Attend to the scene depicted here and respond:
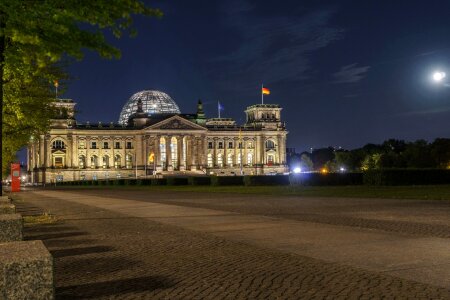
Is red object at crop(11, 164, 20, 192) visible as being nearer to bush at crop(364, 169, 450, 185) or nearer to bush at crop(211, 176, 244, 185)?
bush at crop(211, 176, 244, 185)

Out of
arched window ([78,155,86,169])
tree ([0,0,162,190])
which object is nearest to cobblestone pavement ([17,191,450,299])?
tree ([0,0,162,190])

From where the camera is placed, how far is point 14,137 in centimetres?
3378

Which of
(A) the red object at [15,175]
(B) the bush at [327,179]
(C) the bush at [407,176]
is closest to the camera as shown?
(C) the bush at [407,176]

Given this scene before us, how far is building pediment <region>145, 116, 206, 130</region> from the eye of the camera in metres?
195

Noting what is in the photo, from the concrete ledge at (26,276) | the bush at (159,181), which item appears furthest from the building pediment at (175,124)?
the concrete ledge at (26,276)

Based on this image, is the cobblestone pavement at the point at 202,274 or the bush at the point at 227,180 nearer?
the cobblestone pavement at the point at 202,274

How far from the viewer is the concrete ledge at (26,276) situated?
6562 millimetres

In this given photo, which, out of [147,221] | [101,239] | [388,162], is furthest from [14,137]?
[388,162]

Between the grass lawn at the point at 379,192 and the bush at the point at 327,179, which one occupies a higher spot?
the bush at the point at 327,179

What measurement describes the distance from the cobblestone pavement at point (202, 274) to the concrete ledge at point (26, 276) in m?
2.47

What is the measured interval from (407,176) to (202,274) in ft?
152

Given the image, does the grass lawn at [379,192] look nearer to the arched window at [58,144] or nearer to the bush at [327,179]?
the bush at [327,179]

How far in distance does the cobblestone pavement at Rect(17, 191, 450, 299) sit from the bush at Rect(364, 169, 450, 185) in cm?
4045

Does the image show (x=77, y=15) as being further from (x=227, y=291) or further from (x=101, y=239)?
(x=101, y=239)
